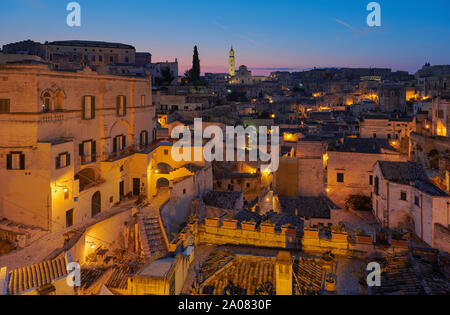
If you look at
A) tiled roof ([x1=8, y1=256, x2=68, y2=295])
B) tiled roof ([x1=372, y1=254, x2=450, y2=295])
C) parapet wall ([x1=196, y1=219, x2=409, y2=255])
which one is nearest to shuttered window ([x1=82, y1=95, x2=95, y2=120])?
tiled roof ([x1=8, y1=256, x2=68, y2=295])

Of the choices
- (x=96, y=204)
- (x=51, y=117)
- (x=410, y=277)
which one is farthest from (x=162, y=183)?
(x=410, y=277)

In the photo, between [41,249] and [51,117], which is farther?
[51,117]

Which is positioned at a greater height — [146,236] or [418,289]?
[418,289]

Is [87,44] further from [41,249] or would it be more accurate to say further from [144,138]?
[41,249]

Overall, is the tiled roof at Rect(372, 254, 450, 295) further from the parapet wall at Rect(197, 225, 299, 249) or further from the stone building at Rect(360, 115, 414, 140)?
the stone building at Rect(360, 115, 414, 140)

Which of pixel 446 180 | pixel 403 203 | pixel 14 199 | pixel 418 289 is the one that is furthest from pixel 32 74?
pixel 446 180
